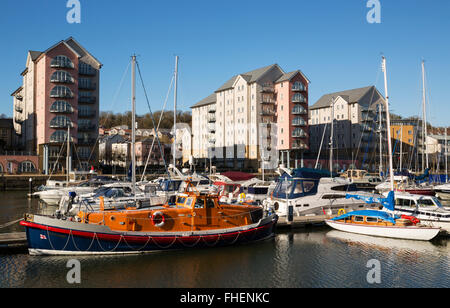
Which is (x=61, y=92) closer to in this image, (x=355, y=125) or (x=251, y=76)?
(x=251, y=76)

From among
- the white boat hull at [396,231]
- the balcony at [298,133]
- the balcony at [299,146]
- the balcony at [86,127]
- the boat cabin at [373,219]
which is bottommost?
the white boat hull at [396,231]

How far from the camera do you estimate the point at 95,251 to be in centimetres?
1952

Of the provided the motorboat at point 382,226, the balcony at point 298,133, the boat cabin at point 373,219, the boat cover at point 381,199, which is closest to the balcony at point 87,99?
the balcony at point 298,133

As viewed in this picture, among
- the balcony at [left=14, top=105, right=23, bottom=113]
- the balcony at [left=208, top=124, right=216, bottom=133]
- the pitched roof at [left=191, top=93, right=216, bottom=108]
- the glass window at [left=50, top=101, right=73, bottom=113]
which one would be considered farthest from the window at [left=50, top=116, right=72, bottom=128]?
the pitched roof at [left=191, top=93, right=216, bottom=108]

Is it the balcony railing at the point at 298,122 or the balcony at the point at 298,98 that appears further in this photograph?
the balcony railing at the point at 298,122

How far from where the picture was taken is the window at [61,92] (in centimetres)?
7244

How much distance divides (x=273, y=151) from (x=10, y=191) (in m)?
51.2

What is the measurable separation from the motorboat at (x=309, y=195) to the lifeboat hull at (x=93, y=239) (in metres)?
10.7

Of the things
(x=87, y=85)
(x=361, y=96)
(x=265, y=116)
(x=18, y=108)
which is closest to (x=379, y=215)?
(x=265, y=116)

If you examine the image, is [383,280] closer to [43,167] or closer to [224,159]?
[43,167]

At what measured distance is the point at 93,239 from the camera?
1931 cm

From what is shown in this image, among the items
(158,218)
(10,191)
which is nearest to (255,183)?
(158,218)

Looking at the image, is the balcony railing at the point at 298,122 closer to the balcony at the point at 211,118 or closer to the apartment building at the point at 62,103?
the balcony at the point at 211,118

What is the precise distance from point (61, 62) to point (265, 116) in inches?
1653
